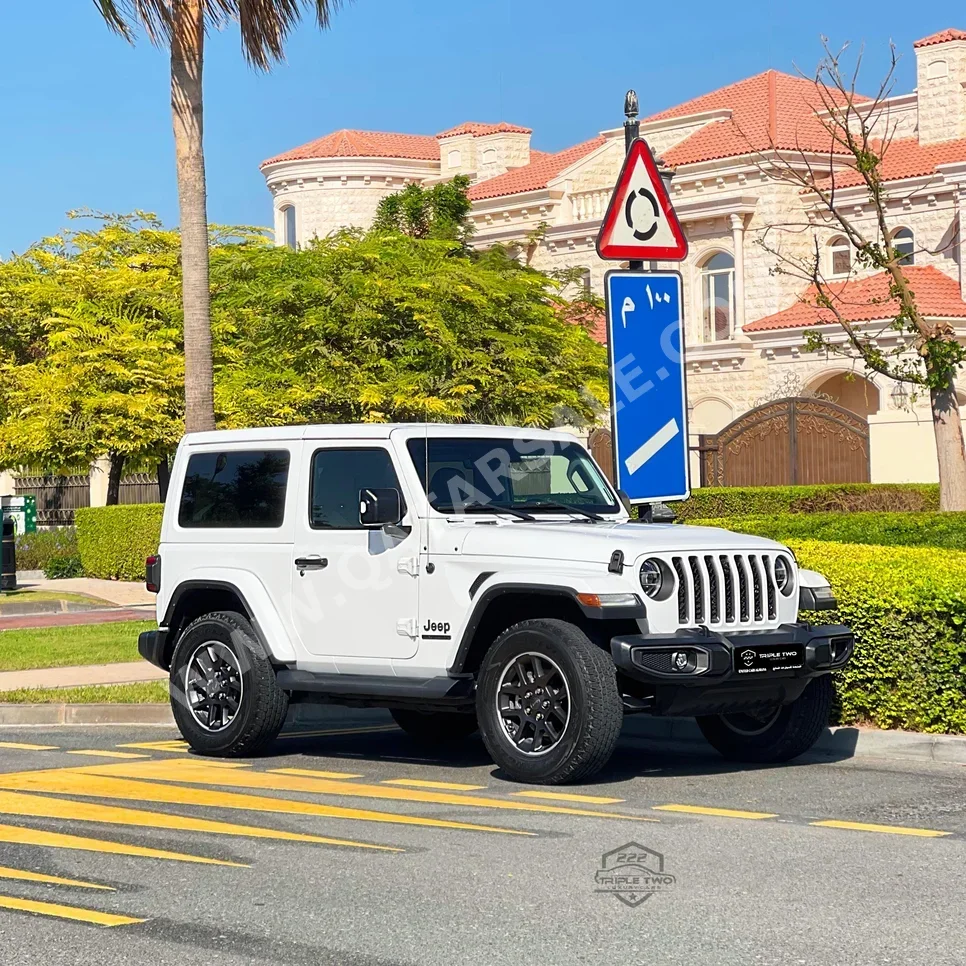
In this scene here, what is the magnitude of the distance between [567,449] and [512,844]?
4.23m

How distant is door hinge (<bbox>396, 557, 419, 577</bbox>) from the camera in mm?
10453

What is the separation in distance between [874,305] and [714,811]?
33.8 meters

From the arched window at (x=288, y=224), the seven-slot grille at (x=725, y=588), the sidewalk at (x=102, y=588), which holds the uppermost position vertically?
the arched window at (x=288, y=224)

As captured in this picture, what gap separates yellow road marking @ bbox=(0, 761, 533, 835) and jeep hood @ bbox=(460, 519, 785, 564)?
1.66 m

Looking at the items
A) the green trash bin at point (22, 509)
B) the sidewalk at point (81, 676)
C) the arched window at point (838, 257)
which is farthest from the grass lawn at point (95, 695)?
the arched window at point (838, 257)

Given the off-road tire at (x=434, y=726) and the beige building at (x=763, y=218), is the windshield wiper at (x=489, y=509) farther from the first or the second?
the beige building at (x=763, y=218)

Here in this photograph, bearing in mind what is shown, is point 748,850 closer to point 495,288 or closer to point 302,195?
point 495,288

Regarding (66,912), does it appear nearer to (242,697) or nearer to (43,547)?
(242,697)

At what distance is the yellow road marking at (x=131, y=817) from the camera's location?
825cm

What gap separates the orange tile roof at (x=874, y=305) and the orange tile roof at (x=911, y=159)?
239 cm

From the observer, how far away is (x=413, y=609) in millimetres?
10477

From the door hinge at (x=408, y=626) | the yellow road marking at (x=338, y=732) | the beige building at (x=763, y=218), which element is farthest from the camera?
the beige building at (x=763, y=218)

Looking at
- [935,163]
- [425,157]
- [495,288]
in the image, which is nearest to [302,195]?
[425,157]

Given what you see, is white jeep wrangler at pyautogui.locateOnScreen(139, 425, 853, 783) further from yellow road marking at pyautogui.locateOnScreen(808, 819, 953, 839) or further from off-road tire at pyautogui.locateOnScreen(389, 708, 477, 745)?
yellow road marking at pyautogui.locateOnScreen(808, 819, 953, 839)
